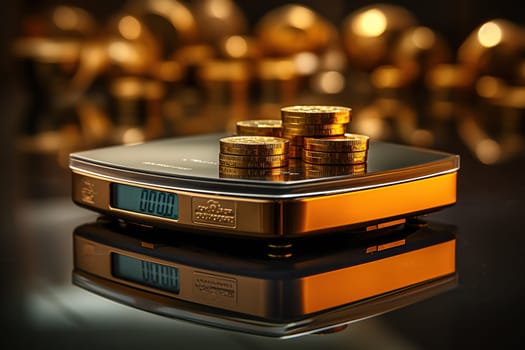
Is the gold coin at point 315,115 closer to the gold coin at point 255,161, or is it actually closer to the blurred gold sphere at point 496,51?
the gold coin at point 255,161

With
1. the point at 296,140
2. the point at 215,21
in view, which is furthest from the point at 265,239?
the point at 215,21

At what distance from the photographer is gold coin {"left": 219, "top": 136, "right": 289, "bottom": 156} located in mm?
763

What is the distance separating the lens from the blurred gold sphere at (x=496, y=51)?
192cm

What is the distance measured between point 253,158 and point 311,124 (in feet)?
0.30

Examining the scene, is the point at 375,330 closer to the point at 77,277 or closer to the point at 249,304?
the point at 249,304

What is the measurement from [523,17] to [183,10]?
803 mm

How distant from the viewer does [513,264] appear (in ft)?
2.58

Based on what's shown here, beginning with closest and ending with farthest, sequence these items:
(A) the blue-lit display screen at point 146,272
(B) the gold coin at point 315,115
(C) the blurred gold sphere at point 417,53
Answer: (A) the blue-lit display screen at point 146,272 → (B) the gold coin at point 315,115 → (C) the blurred gold sphere at point 417,53

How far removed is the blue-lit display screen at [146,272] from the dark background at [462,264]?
0.21 ft

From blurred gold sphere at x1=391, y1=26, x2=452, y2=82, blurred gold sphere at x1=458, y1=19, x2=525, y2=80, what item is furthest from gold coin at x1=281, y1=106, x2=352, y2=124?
blurred gold sphere at x1=391, y1=26, x2=452, y2=82

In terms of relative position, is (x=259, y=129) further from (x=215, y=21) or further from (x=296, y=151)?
(x=215, y=21)

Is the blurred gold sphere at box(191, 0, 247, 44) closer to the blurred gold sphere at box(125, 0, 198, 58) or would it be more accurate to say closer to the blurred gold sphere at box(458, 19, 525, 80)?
the blurred gold sphere at box(125, 0, 198, 58)

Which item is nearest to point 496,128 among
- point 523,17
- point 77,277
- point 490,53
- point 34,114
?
point 490,53

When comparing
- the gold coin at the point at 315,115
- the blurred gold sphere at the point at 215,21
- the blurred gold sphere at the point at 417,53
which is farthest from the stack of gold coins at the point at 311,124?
the blurred gold sphere at the point at 215,21
